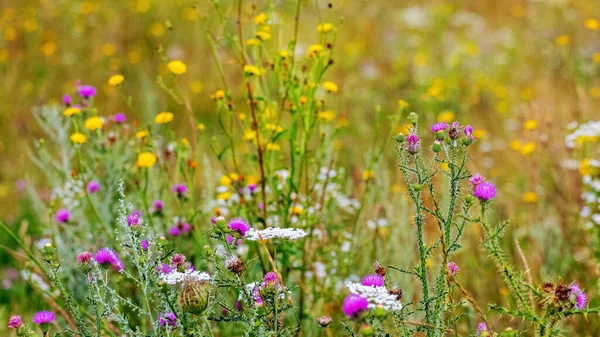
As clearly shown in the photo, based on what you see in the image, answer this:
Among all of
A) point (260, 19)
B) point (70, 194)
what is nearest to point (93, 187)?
point (70, 194)

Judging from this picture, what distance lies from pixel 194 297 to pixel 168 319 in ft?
0.90

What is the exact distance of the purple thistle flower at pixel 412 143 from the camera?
130 cm

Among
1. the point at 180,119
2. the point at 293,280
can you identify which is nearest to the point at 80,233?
the point at 293,280

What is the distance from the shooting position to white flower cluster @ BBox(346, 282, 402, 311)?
3.57 feet

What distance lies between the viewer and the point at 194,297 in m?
1.16

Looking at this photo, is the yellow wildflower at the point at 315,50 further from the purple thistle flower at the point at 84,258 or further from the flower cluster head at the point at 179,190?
the purple thistle flower at the point at 84,258

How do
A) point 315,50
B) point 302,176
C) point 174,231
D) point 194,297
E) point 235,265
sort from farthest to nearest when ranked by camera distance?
point 302,176 < point 174,231 < point 315,50 < point 235,265 < point 194,297

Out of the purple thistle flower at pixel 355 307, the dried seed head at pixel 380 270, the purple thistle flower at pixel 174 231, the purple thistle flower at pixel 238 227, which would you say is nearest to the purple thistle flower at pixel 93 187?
the purple thistle flower at pixel 174 231

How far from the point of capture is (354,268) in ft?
8.54

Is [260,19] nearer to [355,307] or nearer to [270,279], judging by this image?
[270,279]

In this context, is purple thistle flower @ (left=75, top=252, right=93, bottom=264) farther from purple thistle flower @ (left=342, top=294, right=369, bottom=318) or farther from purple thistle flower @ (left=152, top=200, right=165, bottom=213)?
purple thistle flower @ (left=152, top=200, right=165, bottom=213)

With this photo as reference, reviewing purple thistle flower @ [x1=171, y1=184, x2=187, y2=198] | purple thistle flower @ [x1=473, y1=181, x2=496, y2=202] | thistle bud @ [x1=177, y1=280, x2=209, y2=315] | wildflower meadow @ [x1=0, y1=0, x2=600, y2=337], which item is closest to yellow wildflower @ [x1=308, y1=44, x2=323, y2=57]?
wildflower meadow @ [x1=0, y1=0, x2=600, y2=337]

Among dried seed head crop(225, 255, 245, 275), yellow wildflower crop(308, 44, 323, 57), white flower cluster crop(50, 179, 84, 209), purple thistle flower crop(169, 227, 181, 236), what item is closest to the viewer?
dried seed head crop(225, 255, 245, 275)

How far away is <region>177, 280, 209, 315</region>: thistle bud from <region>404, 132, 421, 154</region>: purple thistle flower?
0.54 m
